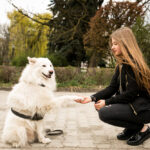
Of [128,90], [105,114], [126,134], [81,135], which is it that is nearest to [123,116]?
[105,114]

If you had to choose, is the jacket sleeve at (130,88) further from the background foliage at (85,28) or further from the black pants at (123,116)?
the background foliage at (85,28)

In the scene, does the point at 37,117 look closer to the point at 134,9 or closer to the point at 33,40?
the point at 134,9

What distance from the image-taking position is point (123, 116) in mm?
3246

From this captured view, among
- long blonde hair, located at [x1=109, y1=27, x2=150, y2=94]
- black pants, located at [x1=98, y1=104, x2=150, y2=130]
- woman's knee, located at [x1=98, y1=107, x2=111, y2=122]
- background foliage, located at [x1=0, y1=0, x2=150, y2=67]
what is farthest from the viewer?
background foliage, located at [x1=0, y1=0, x2=150, y2=67]

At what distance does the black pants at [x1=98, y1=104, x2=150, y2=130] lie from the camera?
321cm

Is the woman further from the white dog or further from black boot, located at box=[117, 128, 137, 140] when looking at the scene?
the white dog

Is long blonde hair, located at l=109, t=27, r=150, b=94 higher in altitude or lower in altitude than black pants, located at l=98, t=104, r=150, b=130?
higher

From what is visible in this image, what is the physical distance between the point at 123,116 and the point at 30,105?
55.1 inches

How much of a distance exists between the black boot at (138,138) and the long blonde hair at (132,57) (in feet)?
2.51

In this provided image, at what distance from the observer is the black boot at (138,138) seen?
3348 mm

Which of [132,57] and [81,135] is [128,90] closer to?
[132,57]

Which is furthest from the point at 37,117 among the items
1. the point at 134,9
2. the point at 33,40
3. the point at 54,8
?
the point at 33,40

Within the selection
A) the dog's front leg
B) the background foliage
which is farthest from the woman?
the background foliage

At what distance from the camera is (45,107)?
10.8 feet
